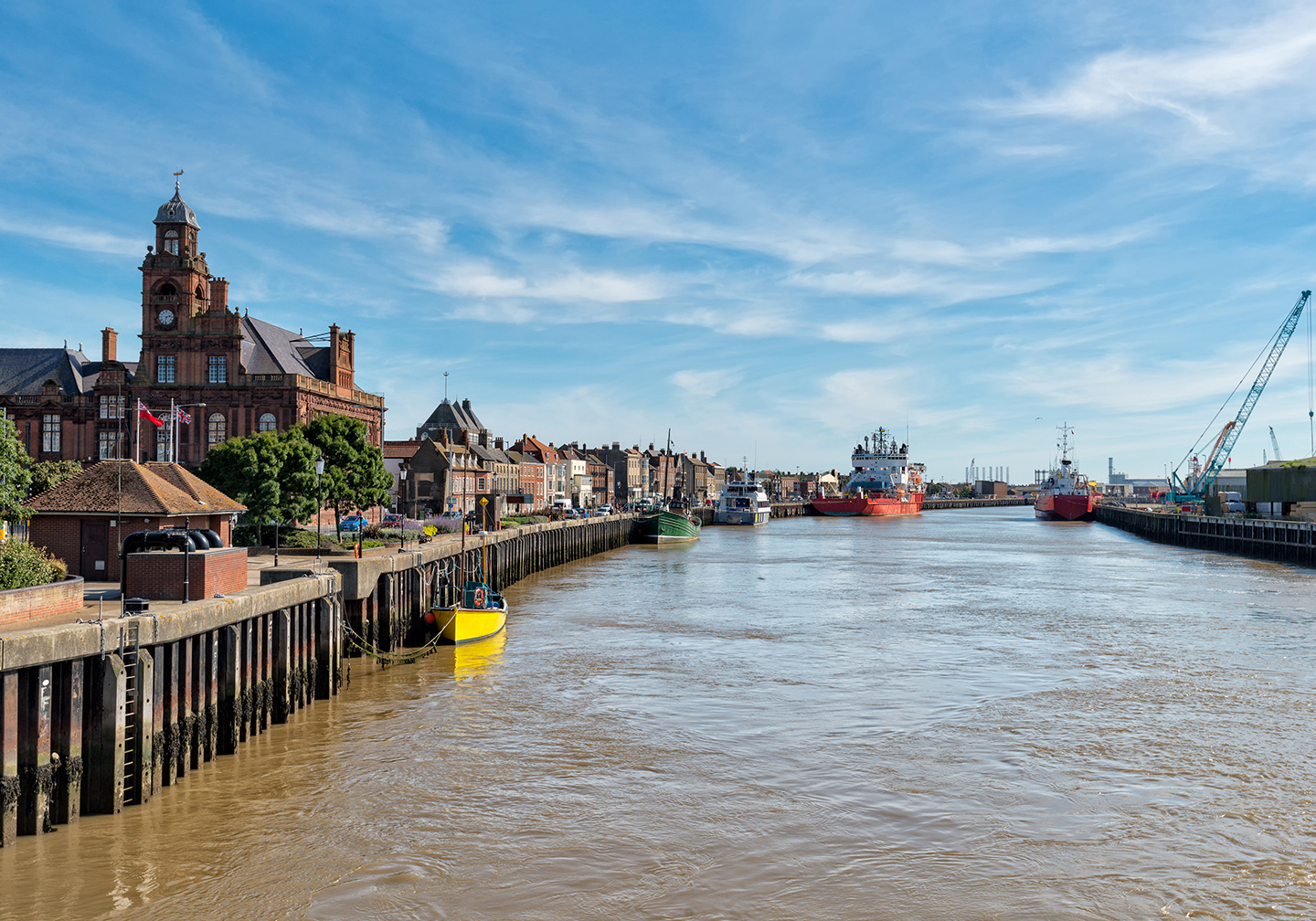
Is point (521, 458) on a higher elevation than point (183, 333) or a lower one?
lower

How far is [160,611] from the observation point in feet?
60.1

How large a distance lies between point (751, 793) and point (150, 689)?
11.1m

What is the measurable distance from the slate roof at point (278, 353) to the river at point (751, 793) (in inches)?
2051

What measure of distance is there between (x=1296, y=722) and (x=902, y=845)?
1431 cm

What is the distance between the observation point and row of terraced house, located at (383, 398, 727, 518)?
97812mm

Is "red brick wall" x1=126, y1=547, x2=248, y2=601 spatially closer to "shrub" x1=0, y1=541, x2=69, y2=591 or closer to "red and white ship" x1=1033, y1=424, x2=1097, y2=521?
"shrub" x1=0, y1=541, x2=69, y2=591

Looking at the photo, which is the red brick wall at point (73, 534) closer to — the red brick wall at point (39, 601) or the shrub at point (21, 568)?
the shrub at point (21, 568)

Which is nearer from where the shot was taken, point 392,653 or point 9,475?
point 9,475

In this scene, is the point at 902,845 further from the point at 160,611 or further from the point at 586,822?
the point at 160,611

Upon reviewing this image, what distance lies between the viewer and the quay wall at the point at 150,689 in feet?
47.5

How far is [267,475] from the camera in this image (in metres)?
47.0

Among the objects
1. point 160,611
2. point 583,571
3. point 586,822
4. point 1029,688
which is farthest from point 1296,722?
point 583,571

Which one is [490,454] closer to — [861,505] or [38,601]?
[861,505]

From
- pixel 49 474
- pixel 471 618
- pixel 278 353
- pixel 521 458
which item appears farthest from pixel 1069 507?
pixel 471 618
